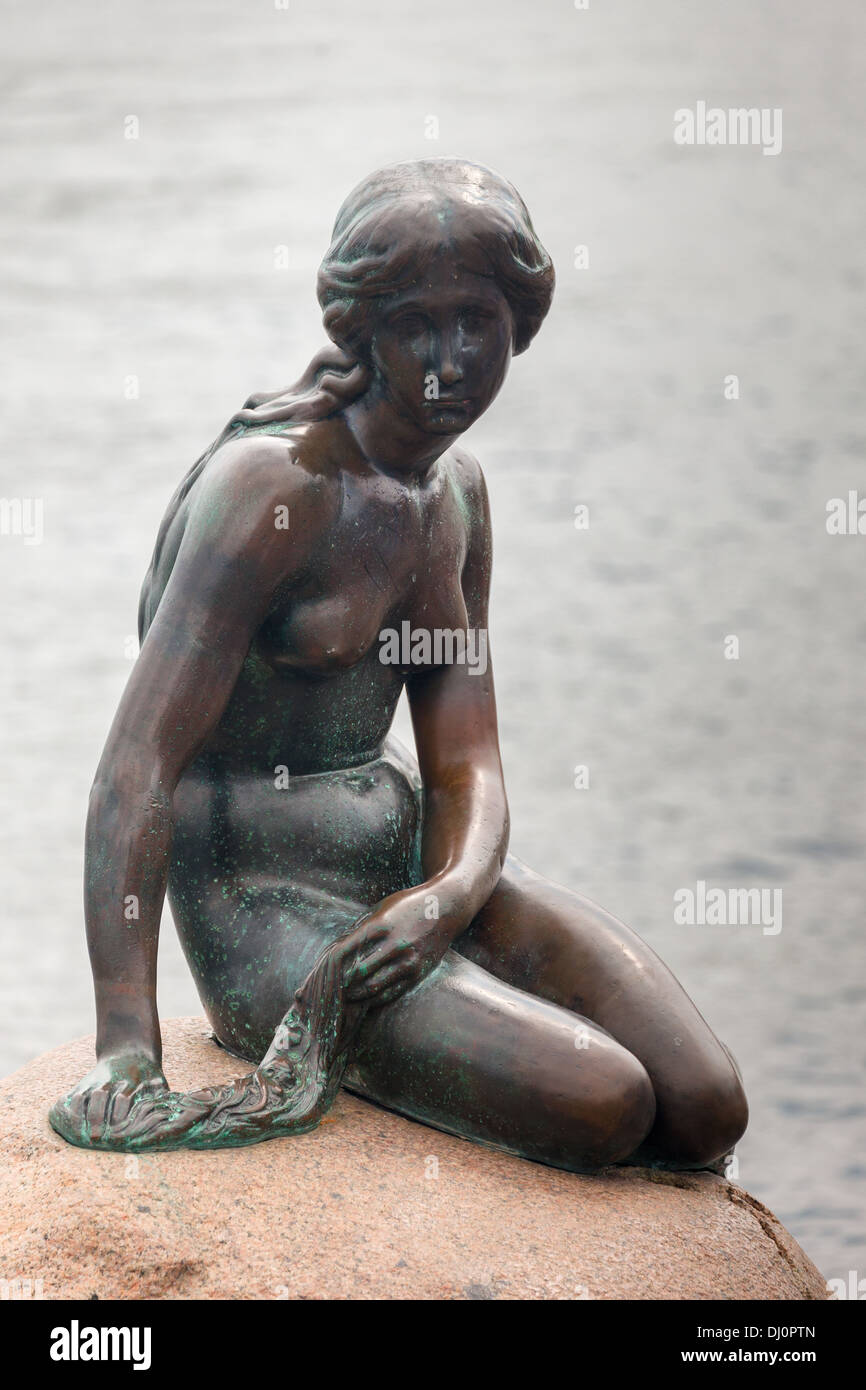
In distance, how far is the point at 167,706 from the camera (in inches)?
142

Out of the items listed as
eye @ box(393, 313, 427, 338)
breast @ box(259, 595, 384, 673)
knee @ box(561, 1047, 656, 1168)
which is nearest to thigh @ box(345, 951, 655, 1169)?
knee @ box(561, 1047, 656, 1168)

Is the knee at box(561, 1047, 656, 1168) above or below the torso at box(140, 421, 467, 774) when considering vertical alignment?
below

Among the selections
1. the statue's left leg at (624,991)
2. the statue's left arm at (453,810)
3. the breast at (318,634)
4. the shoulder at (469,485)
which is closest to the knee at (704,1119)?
the statue's left leg at (624,991)

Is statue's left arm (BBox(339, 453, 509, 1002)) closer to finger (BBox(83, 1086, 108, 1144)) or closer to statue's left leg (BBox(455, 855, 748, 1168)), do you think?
statue's left leg (BBox(455, 855, 748, 1168))

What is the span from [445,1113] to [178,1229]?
0.58 meters

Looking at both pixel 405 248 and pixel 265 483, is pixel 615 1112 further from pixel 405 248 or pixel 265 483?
pixel 405 248

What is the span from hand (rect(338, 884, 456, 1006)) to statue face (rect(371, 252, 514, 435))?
881 millimetres

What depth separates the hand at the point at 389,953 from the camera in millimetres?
3682

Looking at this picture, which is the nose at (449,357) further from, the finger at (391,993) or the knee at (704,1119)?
the knee at (704,1119)

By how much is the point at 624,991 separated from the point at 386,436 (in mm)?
1131

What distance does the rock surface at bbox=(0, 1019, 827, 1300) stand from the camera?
332 cm

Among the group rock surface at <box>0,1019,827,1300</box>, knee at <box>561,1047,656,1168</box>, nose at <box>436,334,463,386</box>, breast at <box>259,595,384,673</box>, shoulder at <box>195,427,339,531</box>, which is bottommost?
rock surface at <box>0,1019,827,1300</box>

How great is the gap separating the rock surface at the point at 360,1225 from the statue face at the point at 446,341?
131cm

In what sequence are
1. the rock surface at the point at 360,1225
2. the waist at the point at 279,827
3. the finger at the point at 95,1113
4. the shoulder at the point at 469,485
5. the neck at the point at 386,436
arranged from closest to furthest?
the rock surface at the point at 360,1225 < the finger at the point at 95,1113 < the neck at the point at 386,436 < the waist at the point at 279,827 < the shoulder at the point at 469,485
